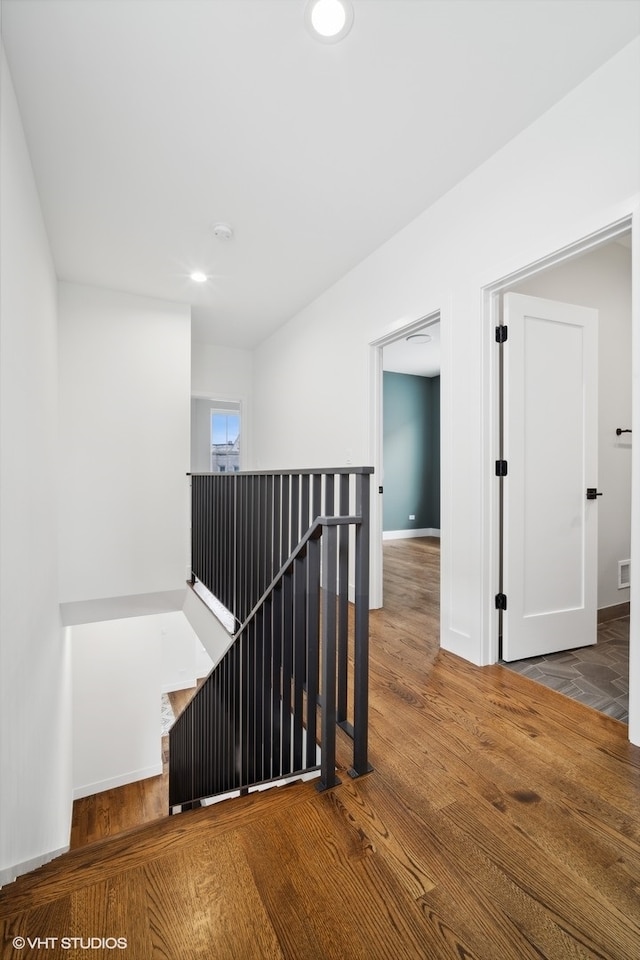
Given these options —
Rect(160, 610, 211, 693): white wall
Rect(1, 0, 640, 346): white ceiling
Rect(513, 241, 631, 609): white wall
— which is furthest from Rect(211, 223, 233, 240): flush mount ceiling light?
Rect(160, 610, 211, 693): white wall

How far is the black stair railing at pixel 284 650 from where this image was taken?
1396mm

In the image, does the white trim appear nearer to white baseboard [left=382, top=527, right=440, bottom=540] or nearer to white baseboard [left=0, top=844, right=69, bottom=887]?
white baseboard [left=382, top=527, right=440, bottom=540]

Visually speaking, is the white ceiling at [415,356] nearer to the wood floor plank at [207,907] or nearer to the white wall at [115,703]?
the white wall at [115,703]

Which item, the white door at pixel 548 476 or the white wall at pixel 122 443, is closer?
the white door at pixel 548 476

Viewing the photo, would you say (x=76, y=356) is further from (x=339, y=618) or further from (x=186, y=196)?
(x=339, y=618)

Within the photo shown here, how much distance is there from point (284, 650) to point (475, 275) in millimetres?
2099

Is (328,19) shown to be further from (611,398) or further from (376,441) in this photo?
(611,398)

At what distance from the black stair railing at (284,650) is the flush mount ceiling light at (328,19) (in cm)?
165

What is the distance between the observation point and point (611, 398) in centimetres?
307

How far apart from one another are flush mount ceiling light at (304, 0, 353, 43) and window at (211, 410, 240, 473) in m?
6.18

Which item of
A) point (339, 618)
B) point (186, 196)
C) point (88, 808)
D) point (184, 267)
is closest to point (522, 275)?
point (339, 618)

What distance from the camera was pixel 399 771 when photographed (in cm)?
144

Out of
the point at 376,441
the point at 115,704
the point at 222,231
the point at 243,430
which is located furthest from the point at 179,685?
the point at 222,231

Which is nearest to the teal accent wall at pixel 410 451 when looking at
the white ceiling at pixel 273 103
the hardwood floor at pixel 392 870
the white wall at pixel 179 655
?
the white wall at pixel 179 655
